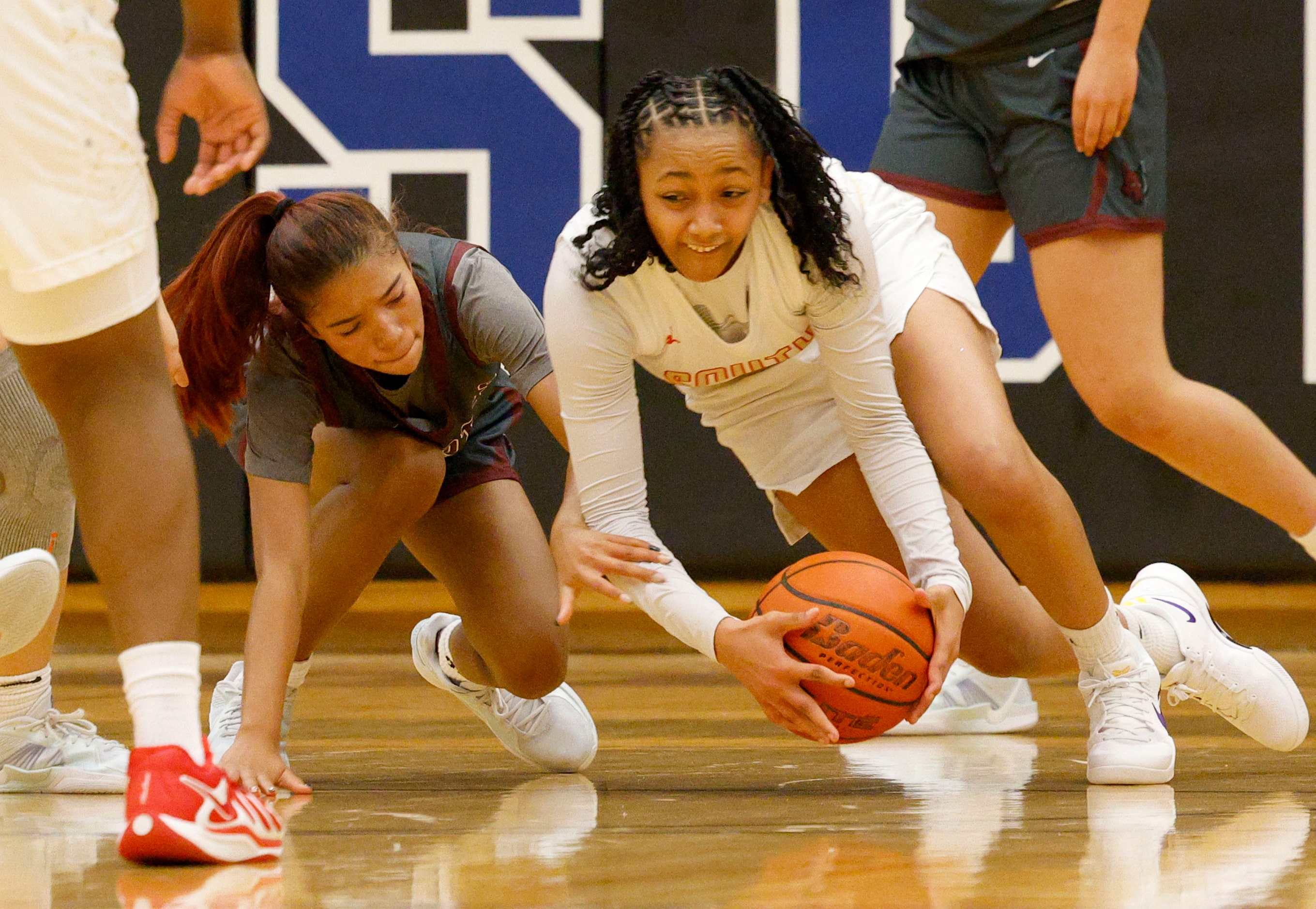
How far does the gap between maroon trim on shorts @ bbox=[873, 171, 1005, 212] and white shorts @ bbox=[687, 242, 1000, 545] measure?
0.19 meters

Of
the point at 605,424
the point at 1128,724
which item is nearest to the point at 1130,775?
the point at 1128,724

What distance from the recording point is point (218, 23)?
5.87ft

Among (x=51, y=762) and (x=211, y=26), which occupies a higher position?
(x=211, y=26)

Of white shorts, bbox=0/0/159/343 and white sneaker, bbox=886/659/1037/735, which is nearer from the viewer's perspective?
white shorts, bbox=0/0/159/343

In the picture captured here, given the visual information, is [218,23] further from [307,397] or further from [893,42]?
[893,42]

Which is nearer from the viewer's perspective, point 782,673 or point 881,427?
point 782,673

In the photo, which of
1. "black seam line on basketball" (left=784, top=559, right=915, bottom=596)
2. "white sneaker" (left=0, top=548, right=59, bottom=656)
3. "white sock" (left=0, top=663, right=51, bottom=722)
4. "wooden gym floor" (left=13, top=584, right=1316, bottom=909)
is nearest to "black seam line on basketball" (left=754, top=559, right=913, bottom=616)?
"black seam line on basketball" (left=784, top=559, right=915, bottom=596)

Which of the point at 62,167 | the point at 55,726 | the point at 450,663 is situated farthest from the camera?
the point at 450,663

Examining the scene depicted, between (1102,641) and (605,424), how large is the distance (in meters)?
0.77

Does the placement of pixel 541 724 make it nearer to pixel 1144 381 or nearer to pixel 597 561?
pixel 597 561

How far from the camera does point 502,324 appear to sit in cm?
228

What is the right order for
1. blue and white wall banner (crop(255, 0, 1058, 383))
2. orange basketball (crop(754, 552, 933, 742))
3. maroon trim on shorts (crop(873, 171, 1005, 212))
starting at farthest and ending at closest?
blue and white wall banner (crop(255, 0, 1058, 383)) → maroon trim on shorts (crop(873, 171, 1005, 212)) → orange basketball (crop(754, 552, 933, 742))

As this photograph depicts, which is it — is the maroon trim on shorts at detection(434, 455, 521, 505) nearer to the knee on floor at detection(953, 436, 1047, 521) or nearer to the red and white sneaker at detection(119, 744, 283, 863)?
the knee on floor at detection(953, 436, 1047, 521)

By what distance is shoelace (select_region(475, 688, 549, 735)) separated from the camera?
7.66 feet
